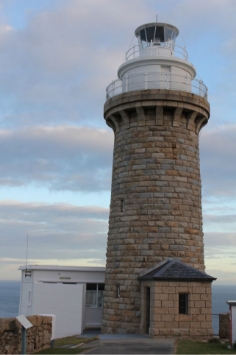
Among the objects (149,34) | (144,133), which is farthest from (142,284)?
(149,34)

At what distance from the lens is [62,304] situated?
1856 centimetres

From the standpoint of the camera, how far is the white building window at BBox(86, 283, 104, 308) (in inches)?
787

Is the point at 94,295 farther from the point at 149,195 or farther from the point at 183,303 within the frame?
the point at 183,303

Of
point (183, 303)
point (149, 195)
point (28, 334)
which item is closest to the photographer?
point (28, 334)

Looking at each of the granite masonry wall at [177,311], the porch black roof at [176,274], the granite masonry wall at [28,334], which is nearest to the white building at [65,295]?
the porch black roof at [176,274]

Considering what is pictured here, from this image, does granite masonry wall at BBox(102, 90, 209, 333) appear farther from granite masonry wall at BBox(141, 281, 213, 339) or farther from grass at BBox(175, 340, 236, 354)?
grass at BBox(175, 340, 236, 354)

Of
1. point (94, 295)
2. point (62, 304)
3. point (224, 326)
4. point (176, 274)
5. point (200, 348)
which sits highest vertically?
point (176, 274)

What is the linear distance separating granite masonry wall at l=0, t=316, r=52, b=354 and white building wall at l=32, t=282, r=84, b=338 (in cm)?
563

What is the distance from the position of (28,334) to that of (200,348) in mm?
4633

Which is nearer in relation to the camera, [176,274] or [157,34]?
[176,274]

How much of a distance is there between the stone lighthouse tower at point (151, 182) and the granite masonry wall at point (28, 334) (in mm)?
3722

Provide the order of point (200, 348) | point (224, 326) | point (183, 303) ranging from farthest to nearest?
point (224, 326) → point (183, 303) → point (200, 348)

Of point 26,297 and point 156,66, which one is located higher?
point 156,66

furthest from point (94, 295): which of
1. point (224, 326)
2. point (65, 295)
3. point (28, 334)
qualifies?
point (28, 334)
